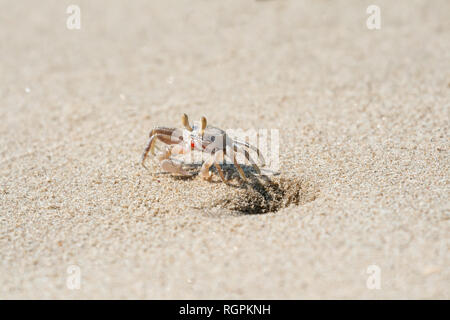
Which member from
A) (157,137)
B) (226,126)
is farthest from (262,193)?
(226,126)

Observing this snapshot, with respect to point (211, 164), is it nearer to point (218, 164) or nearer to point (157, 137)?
point (218, 164)

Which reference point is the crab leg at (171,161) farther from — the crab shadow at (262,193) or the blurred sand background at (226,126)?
the crab shadow at (262,193)

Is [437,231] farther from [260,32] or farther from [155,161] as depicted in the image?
[260,32]

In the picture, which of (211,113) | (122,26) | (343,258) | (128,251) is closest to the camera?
(343,258)

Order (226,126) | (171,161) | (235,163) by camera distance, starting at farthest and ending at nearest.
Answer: (226,126) < (171,161) < (235,163)

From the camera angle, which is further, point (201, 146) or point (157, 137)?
point (157, 137)

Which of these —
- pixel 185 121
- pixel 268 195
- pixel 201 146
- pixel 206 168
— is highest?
pixel 185 121

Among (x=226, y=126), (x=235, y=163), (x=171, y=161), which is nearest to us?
(x=235, y=163)
